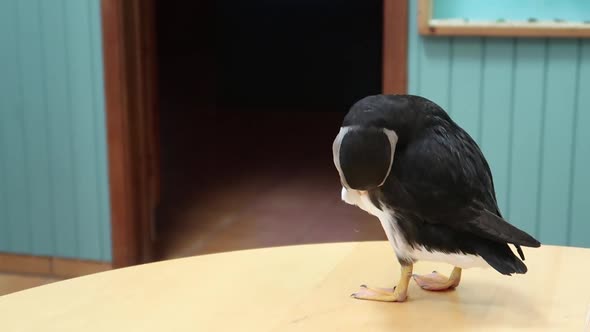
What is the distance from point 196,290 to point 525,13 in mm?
1729

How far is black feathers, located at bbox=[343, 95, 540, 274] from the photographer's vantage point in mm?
972

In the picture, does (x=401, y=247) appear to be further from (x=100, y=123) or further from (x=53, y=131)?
(x=53, y=131)

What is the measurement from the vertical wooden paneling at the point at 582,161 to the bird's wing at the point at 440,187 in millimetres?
1606

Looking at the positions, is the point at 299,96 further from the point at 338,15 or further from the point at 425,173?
the point at 425,173

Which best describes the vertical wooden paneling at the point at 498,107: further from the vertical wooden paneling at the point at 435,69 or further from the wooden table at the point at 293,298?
the wooden table at the point at 293,298

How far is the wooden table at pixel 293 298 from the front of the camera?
3.20 ft

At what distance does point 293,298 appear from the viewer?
1.06m

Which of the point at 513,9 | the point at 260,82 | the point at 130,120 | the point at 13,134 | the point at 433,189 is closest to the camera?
the point at 433,189

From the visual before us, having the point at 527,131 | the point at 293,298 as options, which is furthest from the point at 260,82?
the point at 293,298

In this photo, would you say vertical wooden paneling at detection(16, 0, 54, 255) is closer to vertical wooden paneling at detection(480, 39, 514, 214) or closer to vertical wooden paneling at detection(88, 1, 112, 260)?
vertical wooden paneling at detection(88, 1, 112, 260)

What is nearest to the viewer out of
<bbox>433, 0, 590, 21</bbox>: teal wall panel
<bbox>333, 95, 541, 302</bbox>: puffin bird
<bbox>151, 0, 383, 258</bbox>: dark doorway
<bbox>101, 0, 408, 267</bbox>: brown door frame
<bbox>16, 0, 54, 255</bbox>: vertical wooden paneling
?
<bbox>333, 95, 541, 302</bbox>: puffin bird

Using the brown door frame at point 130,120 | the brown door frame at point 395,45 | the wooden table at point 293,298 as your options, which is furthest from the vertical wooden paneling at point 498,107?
the wooden table at point 293,298

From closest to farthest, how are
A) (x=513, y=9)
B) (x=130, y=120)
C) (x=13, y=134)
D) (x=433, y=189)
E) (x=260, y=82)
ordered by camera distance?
(x=433, y=189)
(x=513, y=9)
(x=130, y=120)
(x=13, y=134)
(x=260, y=82)

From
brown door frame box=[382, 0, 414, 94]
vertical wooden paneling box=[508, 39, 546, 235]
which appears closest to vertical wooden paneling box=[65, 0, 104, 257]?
brown door frame box=[382, 0, 414, 94]
